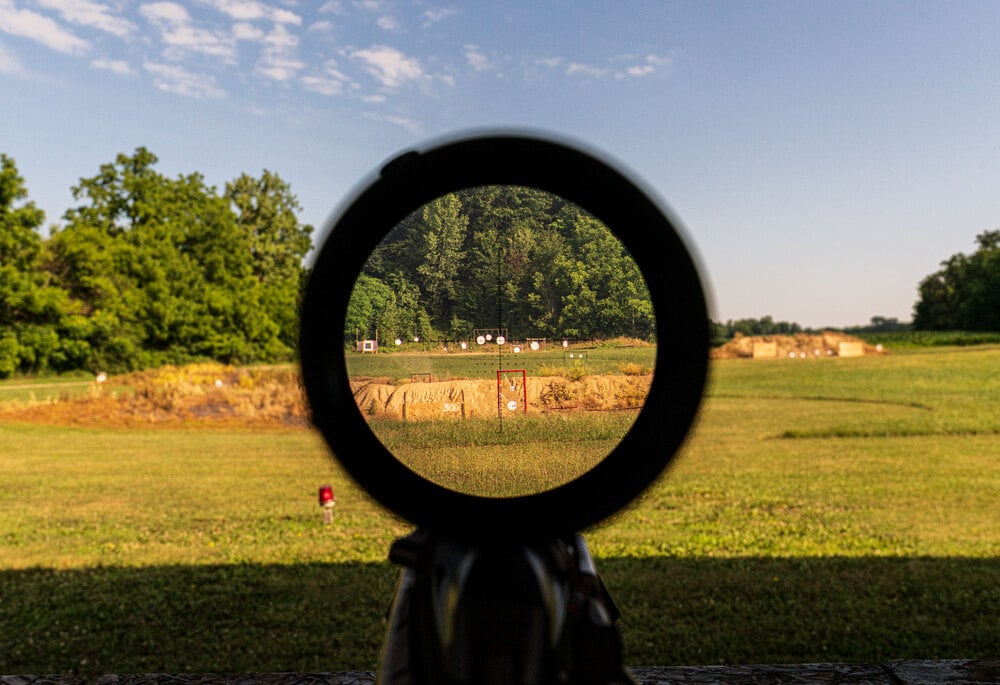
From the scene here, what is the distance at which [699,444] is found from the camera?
12477 mm

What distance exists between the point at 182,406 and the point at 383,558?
38.7 feet

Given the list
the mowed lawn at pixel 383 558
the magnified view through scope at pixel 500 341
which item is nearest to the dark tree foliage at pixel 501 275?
the magnified view through scope at pixel 500 341

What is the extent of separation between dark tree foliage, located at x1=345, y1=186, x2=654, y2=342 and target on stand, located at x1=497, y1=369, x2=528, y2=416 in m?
0.07

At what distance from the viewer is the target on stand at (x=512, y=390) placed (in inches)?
50.6

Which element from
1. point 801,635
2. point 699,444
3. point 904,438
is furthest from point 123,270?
point 801,635

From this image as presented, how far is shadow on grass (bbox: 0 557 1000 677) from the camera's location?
14.4 feet

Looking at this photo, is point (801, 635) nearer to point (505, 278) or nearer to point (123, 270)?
point (505, 278)

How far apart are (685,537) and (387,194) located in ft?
21.0

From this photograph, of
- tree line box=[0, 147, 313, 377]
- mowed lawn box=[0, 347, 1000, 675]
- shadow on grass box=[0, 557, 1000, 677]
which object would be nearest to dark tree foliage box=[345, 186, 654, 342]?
mowed lawn box=[0, 347, 1000, 675]

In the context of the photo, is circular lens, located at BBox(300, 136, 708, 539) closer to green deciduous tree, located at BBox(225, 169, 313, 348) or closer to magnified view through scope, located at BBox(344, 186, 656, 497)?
magnified view through scope, located at BBox(344, 186, 656, 497)

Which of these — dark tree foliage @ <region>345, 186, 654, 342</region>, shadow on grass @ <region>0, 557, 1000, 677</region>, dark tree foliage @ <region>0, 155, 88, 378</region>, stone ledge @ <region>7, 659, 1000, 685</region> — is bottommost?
shadow on grass @ <region>0, 557, 1000, 677</region>

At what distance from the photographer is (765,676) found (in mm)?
2398

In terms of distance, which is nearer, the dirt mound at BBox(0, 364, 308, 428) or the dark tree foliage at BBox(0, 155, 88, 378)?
the dirt mound at BBox(0, 364, 308, 428)

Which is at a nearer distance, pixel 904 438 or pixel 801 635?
pixel 801 635
